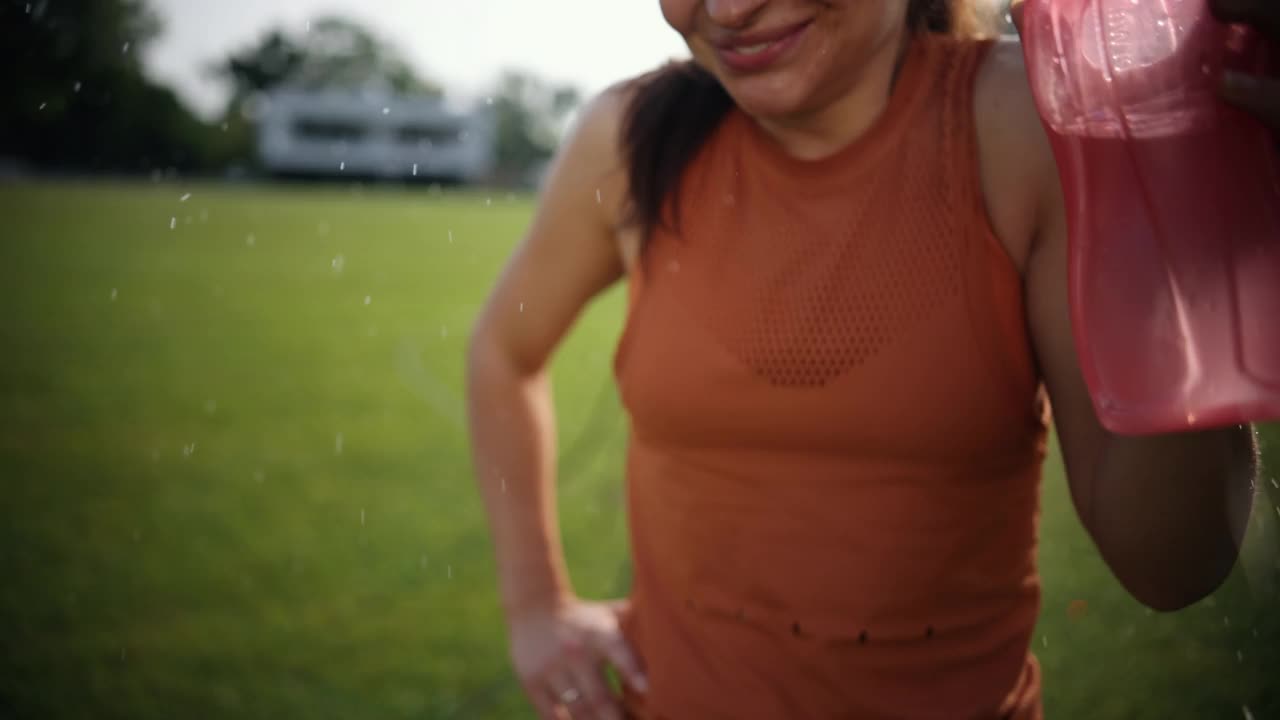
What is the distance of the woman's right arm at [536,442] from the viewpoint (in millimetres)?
1007

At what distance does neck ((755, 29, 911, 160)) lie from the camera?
2.60ft

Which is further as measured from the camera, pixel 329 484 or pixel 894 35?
pixel 329 484

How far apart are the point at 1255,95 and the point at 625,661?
0.72 m

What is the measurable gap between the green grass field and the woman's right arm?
0.45m

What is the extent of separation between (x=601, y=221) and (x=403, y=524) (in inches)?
95.3

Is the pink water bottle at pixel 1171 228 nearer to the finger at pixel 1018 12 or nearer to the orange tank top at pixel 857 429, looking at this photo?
the finger at pixel 1018 12

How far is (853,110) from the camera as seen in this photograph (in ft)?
2.63

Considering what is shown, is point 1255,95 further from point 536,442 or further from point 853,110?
point 536,442

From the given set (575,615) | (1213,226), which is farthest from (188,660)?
(1213,226)

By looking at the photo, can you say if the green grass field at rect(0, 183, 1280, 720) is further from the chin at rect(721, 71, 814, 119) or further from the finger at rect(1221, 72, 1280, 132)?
the chin at rect(721, 71, 814, 119)

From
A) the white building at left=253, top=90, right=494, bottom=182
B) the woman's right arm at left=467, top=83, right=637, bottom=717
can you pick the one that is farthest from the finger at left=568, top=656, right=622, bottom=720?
the white building at left=253, top=90, right=494, bottom=182

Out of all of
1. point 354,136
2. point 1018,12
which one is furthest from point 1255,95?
point 354,136

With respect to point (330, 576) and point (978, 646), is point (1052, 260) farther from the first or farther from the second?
point (330, 576)

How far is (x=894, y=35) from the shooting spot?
80 centimetres
